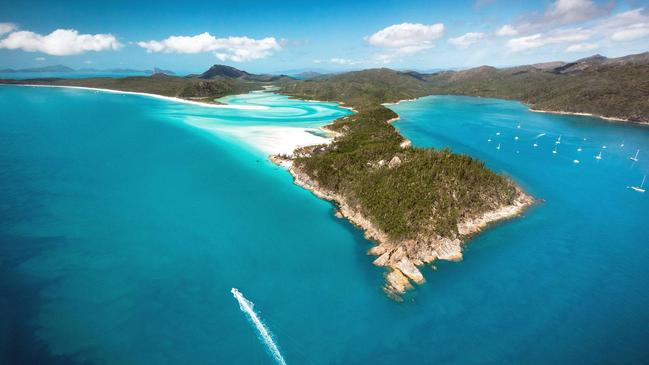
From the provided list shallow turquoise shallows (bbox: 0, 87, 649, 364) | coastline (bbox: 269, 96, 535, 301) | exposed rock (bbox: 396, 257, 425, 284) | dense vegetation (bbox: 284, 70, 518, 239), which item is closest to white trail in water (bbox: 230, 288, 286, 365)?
shallow turquoise shallows (bbox: 0, 87, 649, 364)

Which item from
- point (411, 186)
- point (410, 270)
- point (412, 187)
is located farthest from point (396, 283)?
point (411, 186)

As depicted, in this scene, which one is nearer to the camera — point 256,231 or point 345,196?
point 256,231

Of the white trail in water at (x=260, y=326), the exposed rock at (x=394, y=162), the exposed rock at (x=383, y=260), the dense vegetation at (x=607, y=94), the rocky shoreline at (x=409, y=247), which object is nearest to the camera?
the white trail in water at (x=260, y=326)

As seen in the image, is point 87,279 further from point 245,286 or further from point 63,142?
point 63,142

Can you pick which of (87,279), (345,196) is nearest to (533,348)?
(345,196)

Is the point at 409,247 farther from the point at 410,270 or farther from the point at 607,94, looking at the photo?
the point at 607,94

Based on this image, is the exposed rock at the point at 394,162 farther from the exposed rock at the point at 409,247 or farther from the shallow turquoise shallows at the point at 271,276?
the shallow turquoise shallows at the point at 271,276

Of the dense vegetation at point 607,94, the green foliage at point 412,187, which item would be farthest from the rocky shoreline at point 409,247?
the dense vegetation at point 607,94
